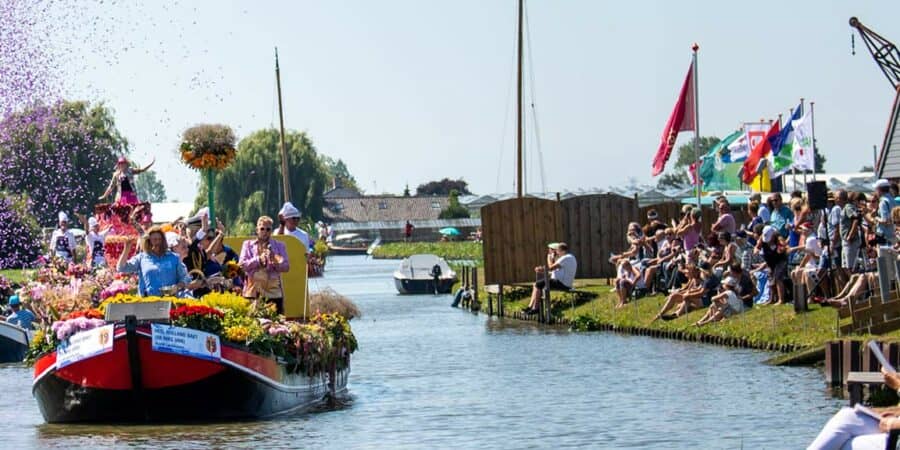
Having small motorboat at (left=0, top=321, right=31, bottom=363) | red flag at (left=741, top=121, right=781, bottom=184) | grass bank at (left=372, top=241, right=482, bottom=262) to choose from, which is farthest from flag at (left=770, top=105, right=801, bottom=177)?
grass bank at (left=372, top=241, right=482, bottom=262)

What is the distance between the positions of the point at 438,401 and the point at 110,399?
6164mm

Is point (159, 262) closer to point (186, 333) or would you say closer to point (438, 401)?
point (186, 333)

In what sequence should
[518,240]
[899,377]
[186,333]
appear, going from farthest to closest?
[518,240] → [186,333] → [899,377]

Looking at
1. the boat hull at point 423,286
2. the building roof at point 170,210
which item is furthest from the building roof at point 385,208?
the boat hull at point 423,286

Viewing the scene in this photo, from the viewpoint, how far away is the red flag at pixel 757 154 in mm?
50459

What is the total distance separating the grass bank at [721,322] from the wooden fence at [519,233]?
2514 millimetres

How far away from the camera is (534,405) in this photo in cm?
2370

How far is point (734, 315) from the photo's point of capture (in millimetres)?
30781

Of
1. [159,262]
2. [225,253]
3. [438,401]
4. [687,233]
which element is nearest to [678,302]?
[687,233]

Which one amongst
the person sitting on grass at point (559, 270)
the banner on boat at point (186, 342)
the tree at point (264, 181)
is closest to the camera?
the banner on boat at point (186, 342)

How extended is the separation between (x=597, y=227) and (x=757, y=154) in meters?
7.72

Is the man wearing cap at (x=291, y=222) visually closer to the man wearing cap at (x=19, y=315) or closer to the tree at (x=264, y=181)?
the man wearing cap at (x=19, y=315)

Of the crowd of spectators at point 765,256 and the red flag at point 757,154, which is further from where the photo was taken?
the red flag at point 757,154

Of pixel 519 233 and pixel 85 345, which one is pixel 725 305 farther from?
pixel 85 345
